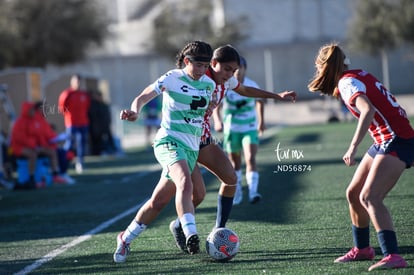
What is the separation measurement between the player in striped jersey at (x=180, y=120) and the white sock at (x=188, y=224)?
2.7 inches

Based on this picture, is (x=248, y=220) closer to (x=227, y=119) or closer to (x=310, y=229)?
(x=310, y=229)

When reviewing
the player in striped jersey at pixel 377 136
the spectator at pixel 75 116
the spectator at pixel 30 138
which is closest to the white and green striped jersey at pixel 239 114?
the player in striped jersey at pixel 377 136

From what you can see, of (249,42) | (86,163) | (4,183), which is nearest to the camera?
(4,183)

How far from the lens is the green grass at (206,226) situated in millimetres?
7371

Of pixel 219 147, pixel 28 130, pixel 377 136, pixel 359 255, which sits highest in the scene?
pixel 377 136

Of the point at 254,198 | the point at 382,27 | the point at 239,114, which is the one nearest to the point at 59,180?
the point at 239,114

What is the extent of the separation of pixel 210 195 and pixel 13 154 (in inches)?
244

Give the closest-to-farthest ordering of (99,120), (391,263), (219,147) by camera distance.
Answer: (391,263) → (219,147) → (99,120)

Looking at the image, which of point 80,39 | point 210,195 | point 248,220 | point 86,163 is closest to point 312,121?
point 80,39

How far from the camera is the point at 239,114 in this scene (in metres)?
12.1

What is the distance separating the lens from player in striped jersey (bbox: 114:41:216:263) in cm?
736

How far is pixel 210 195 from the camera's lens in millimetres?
13492

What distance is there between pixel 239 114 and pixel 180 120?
460cm

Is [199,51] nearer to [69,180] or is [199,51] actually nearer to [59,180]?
[69,180]
